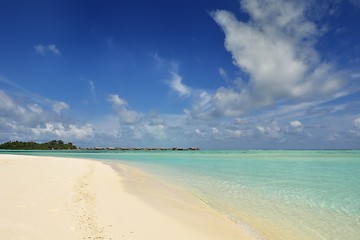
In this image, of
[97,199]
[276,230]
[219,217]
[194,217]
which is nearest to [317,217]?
[276,230]

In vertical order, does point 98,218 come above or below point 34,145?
below

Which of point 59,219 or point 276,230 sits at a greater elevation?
point 59,219

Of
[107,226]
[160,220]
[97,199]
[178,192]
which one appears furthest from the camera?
[178,192]

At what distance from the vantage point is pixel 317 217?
29.9 feet

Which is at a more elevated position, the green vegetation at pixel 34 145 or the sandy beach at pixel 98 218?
the green vegetation at pixel 34 145

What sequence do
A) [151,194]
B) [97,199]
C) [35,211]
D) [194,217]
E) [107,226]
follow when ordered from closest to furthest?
[107,226] < [35,211] < [194,217] < [97,199] < [151,194]

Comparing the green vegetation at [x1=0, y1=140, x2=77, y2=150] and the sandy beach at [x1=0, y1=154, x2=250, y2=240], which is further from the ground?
the green vegetation at [x1=0, y1=140, x2=77, y2=150]

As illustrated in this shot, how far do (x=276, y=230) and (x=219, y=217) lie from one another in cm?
A: 191

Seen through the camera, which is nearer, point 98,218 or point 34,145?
point 98,218

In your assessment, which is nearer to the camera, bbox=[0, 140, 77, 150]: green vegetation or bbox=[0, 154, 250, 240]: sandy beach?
bbox=[0, 154, 250, 240]: sandy beach

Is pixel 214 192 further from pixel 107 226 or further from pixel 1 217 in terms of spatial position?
pixel 1 217

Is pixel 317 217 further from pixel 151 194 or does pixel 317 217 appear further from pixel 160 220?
pixel 151 194

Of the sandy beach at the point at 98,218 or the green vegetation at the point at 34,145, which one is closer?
the sandy beach at the point at 98,218

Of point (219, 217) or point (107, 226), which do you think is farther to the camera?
point (219, 217)
